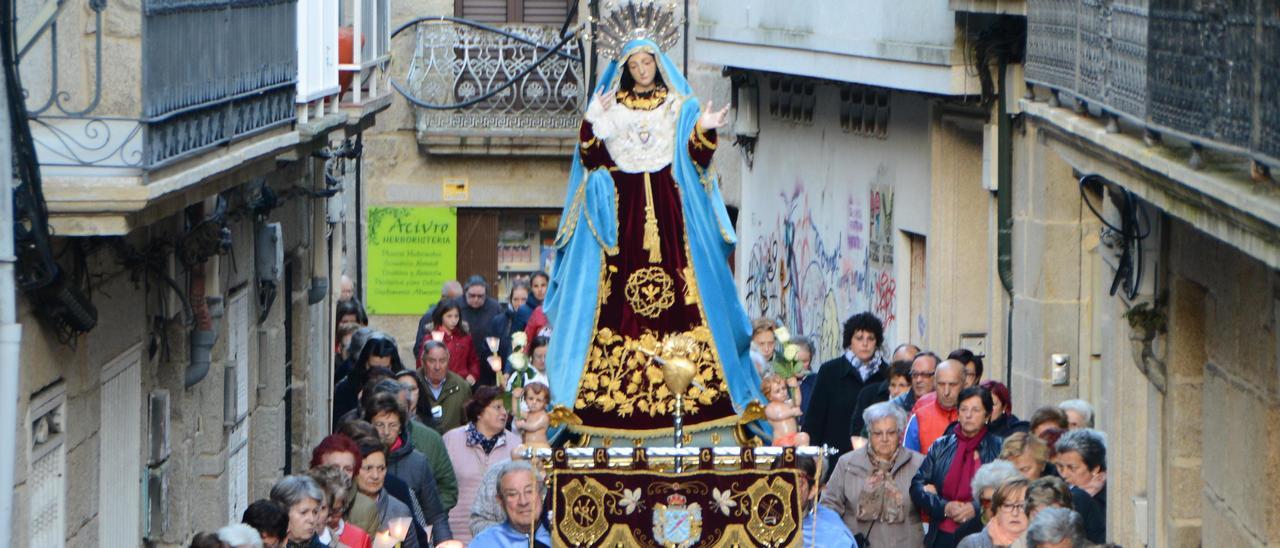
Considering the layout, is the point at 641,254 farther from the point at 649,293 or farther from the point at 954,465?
the point at 954,465

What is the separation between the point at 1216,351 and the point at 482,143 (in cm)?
1797

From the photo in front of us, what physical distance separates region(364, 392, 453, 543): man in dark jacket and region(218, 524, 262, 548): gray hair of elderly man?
2872mm

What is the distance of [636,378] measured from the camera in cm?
1216

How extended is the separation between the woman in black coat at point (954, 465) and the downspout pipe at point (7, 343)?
15.1 ft

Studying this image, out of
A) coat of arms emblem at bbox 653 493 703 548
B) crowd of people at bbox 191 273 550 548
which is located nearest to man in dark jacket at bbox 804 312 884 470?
crowd of people at bbox 191 273 550 548

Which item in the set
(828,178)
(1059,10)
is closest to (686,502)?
(1059,10)

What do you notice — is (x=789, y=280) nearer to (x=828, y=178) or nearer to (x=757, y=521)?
(x=828, y=178)

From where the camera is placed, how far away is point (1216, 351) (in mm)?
12031

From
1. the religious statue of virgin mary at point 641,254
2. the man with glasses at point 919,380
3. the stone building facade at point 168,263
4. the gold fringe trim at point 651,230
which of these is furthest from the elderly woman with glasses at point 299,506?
the man with glasses at point 919,380

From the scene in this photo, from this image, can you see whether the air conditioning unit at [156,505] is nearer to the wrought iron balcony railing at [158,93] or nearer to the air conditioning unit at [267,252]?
the wrought iron balcony railing at [158,93]

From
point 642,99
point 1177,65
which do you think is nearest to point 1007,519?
point 1177,65

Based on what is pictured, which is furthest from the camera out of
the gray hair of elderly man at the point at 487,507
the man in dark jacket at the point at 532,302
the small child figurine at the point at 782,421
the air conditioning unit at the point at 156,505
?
the man in dark jacket at the point at 532,302

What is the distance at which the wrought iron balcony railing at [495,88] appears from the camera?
96.0ft

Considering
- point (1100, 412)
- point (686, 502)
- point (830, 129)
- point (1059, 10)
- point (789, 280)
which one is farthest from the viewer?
point (789, 280)
